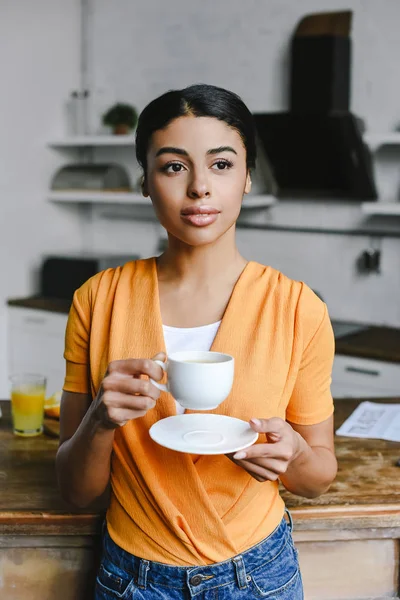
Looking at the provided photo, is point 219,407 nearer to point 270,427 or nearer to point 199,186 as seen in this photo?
point 270,427

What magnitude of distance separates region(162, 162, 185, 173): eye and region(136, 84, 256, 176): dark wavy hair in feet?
0.21

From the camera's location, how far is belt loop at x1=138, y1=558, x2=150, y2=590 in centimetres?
111

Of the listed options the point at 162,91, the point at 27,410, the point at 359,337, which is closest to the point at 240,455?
the point at 27,410

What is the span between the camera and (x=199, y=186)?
1.10m

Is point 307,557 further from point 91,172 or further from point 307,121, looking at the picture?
point 91,172

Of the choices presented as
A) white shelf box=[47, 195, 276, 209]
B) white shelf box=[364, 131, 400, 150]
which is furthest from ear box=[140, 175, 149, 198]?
white shelf box=[47, 195, 276, 209]

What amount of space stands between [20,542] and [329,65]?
2.72 meters

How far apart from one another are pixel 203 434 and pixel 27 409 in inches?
32.8

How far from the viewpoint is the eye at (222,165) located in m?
1.14

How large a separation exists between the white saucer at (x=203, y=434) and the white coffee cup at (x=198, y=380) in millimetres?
36

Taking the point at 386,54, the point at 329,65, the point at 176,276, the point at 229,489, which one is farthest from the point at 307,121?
the point at 229,489

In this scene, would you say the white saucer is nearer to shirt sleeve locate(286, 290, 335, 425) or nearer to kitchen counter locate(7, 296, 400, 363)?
shirt sleeve locate(286, 290, 335, 425)

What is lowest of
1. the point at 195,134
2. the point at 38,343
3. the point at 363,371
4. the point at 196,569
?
the point at 38,343

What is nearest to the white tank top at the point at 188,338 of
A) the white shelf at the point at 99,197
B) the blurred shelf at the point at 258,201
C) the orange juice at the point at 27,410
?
the orange juice at the point at 27,410
